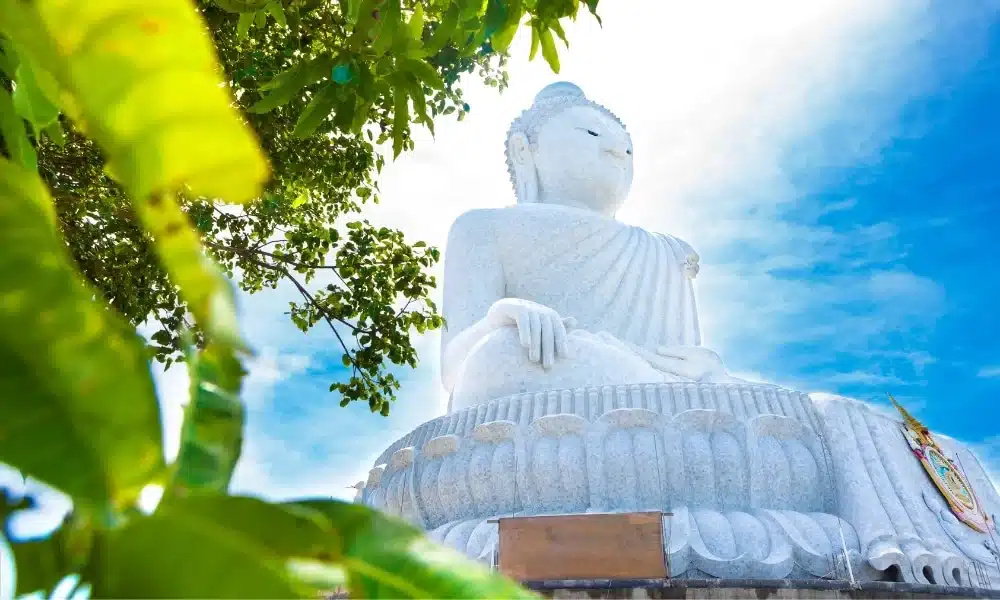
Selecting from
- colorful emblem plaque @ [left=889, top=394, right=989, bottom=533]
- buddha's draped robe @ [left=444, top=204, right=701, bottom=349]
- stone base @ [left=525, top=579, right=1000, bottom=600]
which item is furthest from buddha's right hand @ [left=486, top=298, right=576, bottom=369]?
stone base @ [left=525, top=579, right=1000, bottom=600]

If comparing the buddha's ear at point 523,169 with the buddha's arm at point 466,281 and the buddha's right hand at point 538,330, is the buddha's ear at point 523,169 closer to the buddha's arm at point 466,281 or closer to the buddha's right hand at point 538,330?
the buddha's arm at point 466,281

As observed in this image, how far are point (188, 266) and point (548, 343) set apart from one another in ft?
19.6

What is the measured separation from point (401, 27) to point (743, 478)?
3.96m

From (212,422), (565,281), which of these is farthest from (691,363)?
(212,422)

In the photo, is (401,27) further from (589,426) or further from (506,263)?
(506,263)

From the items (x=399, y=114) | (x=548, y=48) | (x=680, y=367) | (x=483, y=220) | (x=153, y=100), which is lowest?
(x=153, y=100)

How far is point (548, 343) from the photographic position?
20.3 ft

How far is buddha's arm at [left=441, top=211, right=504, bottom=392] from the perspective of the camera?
708 cm

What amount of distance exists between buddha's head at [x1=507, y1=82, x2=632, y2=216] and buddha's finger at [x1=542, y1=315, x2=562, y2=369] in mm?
2707

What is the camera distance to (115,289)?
4.48 m

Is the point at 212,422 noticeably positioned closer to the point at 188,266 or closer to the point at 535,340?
the point at 188,266

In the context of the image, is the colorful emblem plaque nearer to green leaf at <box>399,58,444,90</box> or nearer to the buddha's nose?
the buddha's nose

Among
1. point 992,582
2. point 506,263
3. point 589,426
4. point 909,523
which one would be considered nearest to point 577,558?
point 589,426

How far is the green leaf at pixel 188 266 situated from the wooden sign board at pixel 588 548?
4.03 meters
